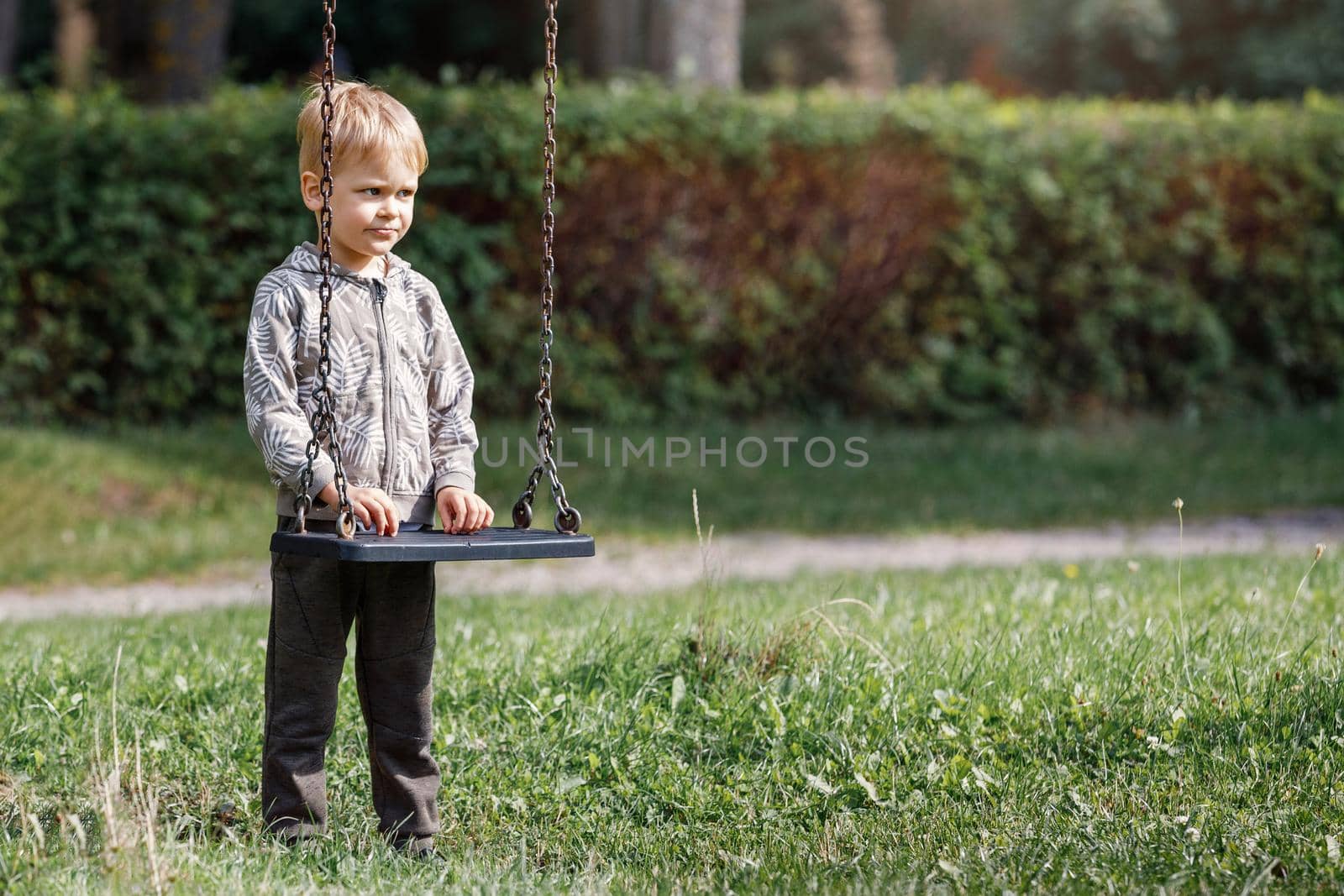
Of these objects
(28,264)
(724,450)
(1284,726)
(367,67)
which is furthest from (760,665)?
(367,67)

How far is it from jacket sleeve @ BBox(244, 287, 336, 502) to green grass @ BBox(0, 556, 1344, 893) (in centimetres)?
71

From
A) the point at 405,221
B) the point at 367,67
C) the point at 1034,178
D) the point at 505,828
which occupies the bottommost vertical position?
the point at 505,828

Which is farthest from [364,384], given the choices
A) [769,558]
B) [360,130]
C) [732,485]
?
[732,485]

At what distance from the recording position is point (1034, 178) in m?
11.6

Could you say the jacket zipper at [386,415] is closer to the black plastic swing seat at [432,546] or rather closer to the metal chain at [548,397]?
the black plastic swing seat at [432,546]

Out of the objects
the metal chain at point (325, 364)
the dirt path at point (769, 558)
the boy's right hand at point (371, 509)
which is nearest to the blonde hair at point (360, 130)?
the metal chain at point (325, 364)

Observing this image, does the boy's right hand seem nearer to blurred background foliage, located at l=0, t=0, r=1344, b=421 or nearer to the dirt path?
the dirt path

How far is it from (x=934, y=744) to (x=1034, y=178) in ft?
27.5

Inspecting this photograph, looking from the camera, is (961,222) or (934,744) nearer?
(934,744)

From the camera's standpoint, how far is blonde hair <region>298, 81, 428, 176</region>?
11.0 feet

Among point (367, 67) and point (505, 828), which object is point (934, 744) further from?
point (367, 67)

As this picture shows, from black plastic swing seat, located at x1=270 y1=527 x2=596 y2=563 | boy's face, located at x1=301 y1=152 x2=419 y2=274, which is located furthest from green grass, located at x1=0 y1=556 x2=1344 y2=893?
boy's face, located at x1=301 y1=152 x2=419 y2=274

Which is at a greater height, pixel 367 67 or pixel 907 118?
pixel 367 67

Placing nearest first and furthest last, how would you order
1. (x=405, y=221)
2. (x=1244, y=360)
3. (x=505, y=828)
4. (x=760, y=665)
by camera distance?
(x=405, y=221) < (x=505, y=828) < (x=760, y=665) < (x=1244, y=360)
